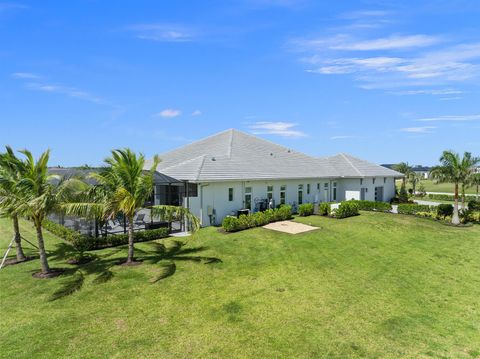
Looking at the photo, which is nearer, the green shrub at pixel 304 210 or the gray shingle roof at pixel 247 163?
the gray shingle roof at pixel 247 163

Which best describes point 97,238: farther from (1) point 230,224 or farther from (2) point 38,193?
(1) point 230,224

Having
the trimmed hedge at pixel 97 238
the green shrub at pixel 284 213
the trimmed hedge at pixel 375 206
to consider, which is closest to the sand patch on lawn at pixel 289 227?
the green shrub at pixel 284 213

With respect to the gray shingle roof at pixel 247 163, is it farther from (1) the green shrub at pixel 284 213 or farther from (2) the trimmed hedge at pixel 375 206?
(2) the trimmed hedge at pixel 375 206

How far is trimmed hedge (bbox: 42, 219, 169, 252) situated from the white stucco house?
370 centimetres

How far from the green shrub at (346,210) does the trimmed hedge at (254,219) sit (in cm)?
455

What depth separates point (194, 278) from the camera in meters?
13.1

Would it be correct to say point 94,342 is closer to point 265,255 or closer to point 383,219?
point 265,255

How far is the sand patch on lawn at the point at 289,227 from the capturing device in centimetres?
2209

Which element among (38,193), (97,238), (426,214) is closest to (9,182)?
(38,193)

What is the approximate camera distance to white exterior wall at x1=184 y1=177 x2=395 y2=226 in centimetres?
2298

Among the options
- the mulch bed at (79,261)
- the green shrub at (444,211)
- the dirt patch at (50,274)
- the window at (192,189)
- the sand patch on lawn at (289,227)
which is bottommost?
the dirt patch at (50,274)

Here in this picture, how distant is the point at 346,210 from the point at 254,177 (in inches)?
361

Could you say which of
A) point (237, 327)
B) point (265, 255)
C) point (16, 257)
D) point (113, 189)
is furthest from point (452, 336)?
point (16, 257)

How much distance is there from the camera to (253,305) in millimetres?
10688
